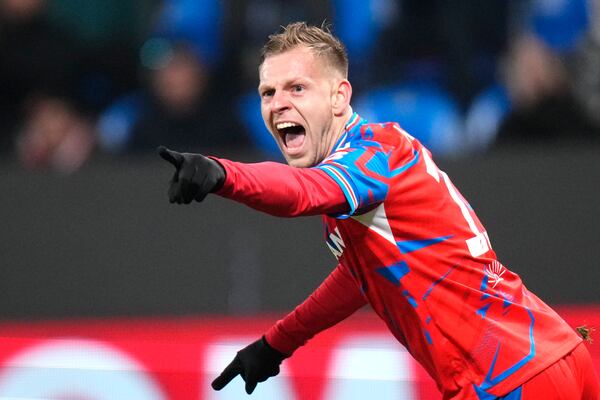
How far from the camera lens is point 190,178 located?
7.93ft

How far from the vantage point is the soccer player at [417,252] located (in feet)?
9.73

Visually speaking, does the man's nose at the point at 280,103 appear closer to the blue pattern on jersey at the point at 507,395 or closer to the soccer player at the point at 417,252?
the soccer player at the point at 417,252

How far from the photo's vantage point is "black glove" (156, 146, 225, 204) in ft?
7.93

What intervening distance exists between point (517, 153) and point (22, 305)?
3027 millimetres

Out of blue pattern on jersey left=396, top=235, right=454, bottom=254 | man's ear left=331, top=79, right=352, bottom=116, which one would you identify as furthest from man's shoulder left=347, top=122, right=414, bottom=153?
blue pattern on jersey left=396, top=235, right=454, bottom=254

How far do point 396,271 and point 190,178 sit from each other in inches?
32.0

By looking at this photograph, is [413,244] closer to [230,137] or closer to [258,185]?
[258,185]

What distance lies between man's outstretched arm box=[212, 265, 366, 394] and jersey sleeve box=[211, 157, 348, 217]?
88 cm

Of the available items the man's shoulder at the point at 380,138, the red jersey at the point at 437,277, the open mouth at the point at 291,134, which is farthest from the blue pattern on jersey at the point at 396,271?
the open mouth at the point at 291,134

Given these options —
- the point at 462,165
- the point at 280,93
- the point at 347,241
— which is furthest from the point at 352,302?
the point at 462,165

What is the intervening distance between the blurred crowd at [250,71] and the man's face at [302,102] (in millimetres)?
3201

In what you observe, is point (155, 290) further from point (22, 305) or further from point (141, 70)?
point (141, 70)

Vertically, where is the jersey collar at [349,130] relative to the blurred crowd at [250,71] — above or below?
below

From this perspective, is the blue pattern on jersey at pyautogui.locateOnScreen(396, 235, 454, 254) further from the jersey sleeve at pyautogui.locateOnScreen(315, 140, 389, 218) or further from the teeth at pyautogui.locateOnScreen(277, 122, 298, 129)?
the teeth at pyautogui.locateOnScreen(277, 122, 298, 129)
